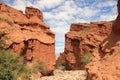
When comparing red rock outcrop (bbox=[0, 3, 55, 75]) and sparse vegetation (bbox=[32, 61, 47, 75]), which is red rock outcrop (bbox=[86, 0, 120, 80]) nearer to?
red rock outcrop (bbox=[0, 3, 55, 75])

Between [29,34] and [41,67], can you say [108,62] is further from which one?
[29,34]

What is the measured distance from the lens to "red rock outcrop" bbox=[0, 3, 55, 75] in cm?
3810

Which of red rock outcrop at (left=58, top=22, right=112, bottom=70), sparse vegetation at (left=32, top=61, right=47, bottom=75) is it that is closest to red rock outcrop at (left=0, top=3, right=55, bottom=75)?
sparse vegetation at (left=32, top=61, right=47, bottom=75)

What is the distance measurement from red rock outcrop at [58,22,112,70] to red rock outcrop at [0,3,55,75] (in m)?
9.05

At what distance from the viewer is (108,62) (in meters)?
12.6

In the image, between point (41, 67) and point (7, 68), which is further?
point (41, 67)

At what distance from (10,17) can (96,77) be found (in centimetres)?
3225

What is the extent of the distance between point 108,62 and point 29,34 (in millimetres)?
31118

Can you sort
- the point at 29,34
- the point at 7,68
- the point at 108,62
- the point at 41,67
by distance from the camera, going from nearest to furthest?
the point at 108,62
the point at 7,68
the point at 41,67
the point at 29,34

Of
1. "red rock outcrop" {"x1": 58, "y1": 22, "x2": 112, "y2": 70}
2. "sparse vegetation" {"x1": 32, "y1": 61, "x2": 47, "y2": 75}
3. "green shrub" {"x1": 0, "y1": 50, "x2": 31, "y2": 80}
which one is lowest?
"sparse vegetation" {"x1": 32, "y1": 61, "x2": 47, "y2": 75}

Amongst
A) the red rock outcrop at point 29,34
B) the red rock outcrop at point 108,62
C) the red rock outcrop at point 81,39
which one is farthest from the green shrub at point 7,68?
the red rock outcrop at point 81,39

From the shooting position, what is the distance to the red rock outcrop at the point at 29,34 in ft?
125

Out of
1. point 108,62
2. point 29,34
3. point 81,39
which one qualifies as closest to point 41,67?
point 29,34

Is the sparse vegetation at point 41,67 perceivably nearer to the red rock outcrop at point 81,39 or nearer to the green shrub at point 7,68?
the red rock outcrop at point 81,39
